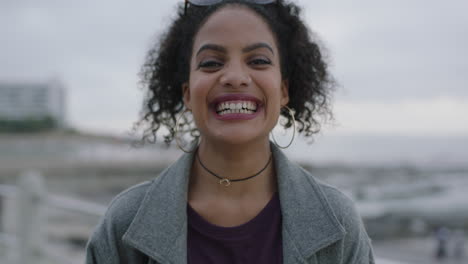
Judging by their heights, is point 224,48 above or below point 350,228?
above

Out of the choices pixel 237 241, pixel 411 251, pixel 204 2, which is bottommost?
pixel 411 251

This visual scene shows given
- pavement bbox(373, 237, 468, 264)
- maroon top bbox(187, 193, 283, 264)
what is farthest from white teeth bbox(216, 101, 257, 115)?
pavement bbox(373, 237, 468, 264)

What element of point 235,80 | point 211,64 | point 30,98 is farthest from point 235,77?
point 30,98

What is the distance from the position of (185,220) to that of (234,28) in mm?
651

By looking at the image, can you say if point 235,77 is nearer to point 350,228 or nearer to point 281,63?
point 281,63

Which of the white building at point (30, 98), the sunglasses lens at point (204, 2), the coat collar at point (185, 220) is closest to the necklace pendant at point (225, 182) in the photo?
the coat collar at point (185, 220)

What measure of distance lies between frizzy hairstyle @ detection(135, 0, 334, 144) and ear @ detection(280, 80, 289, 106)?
0.02 m

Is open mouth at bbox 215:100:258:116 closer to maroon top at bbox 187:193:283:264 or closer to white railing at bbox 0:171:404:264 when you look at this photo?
maroon top at bbox 187:193:283:264

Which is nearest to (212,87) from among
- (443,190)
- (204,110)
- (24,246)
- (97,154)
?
(204,110)

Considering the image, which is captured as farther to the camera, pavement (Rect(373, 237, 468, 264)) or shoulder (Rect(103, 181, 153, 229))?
pavement (Rect(373, 237, 468, 264))

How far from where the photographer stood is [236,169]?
1.67 m

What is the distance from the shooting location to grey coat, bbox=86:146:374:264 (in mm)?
1503

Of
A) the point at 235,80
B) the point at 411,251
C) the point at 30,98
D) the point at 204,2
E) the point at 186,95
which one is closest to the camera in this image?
the point at 235,80

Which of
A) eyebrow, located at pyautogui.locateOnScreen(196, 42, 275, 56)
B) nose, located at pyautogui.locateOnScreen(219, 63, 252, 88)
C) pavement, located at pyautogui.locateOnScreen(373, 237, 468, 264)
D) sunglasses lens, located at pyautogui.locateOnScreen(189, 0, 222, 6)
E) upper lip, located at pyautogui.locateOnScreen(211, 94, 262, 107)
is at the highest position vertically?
sunglasses lens, located at pyautogui.locateOnScreen(189, 0, 222, 6)
